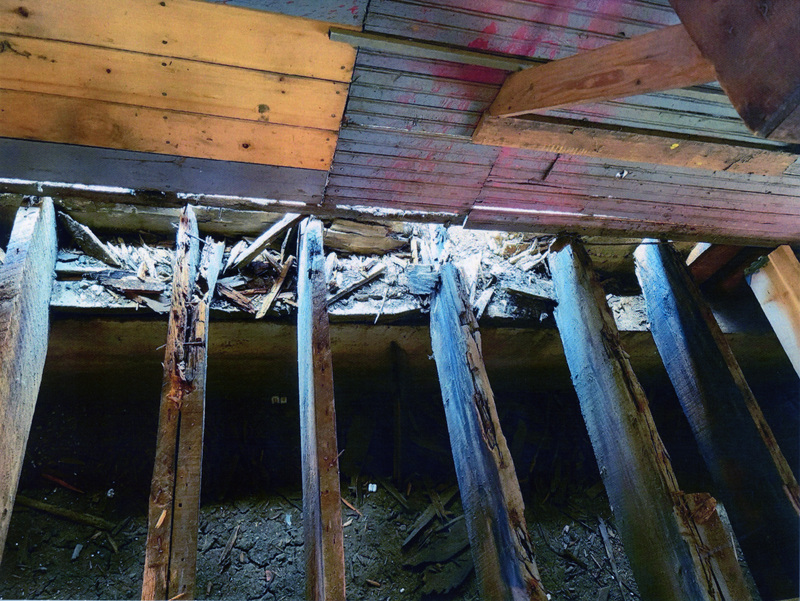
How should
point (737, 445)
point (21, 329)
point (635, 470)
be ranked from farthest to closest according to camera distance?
point (737, 445)
point (635, 470)
point (21, 329)

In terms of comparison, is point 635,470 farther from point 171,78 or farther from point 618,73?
point 171,78

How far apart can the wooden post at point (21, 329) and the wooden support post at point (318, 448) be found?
45.4 inches

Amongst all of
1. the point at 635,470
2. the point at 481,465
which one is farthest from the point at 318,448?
the point at 635,470

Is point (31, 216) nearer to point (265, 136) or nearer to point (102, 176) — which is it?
point (102, 176)

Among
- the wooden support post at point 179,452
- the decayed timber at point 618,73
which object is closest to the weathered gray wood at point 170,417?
the wooden support post at point 179,452

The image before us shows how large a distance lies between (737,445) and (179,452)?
2.92 m

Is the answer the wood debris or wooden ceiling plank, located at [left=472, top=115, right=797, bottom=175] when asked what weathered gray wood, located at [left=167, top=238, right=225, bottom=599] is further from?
wooden ceiling plank, located at [left=472, top=115, right=797, bottom=175]

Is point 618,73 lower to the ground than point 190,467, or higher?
higher

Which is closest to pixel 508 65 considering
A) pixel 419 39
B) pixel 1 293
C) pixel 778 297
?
pixel 419 39

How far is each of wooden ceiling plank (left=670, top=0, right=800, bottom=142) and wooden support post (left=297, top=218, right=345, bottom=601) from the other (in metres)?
1.73

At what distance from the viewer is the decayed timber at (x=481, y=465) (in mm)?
2035

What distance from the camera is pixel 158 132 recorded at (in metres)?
2.02

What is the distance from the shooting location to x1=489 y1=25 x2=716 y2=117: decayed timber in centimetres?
116

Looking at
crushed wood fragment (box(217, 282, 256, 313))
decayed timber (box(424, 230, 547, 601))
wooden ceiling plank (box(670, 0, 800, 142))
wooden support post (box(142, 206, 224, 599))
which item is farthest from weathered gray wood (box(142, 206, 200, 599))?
wooden ceiling plank (box(670, 0, 800, 142))
